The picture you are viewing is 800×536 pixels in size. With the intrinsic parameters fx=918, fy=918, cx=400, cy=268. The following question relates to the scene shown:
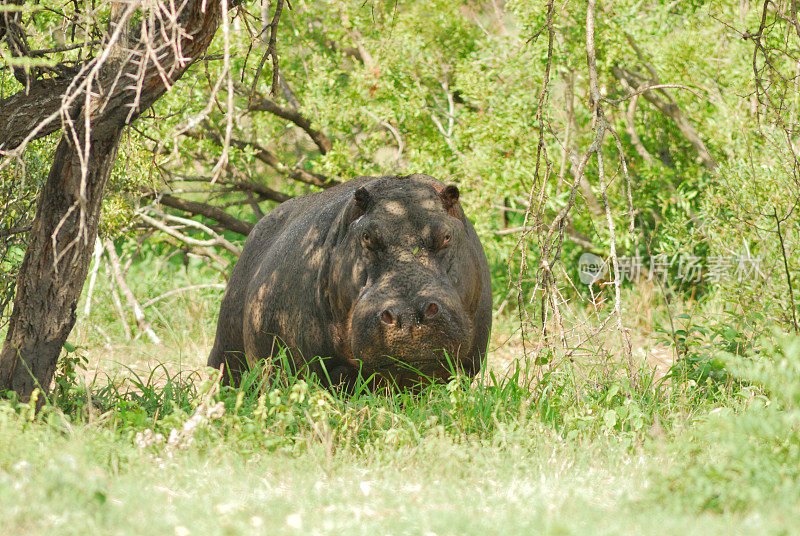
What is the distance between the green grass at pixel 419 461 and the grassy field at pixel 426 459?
0.01m

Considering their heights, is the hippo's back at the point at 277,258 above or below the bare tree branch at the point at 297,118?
below

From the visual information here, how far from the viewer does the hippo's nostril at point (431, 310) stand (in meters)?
5.31

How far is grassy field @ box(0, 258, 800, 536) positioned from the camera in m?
3.73

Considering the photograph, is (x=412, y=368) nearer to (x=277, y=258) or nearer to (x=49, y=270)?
(x=277, y=258)

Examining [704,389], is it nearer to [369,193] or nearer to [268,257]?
[369,193]

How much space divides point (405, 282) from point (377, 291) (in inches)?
7.0

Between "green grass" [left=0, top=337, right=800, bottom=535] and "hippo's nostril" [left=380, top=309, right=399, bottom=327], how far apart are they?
0.54 metres

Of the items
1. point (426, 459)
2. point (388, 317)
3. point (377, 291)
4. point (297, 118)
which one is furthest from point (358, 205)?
point (297, 118)

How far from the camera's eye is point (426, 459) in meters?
4.95

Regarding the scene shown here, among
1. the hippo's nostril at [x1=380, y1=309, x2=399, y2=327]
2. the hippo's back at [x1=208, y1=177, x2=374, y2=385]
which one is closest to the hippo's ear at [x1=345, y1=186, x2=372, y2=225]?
the hippo's back at [x1=208, y1=177, x2=374, y2=385]

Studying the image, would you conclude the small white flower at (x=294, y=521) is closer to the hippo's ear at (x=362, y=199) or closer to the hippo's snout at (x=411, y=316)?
the hippo's snout at (x=411, y=316)

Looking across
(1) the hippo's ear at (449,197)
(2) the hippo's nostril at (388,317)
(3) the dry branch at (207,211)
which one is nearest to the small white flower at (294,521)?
(2) the hippo's nostril at (388,317)

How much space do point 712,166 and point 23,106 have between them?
7895mm

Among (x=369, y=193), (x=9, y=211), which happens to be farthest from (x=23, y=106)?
(x=369, y=193)
